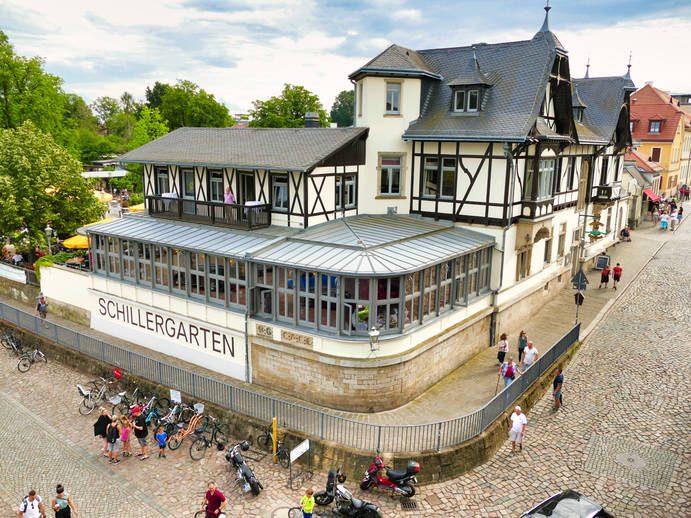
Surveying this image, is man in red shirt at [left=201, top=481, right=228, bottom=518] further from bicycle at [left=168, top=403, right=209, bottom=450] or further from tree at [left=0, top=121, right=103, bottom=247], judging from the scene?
tree at [left=0, top=121, right=103, bottom=247]

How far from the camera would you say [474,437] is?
13695 millimetres

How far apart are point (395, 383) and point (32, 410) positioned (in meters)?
12.0

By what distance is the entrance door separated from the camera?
20078 millimetres

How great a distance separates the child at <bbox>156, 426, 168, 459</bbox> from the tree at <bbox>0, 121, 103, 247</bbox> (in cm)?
1755

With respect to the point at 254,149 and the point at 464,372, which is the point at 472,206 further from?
the point at 254,149

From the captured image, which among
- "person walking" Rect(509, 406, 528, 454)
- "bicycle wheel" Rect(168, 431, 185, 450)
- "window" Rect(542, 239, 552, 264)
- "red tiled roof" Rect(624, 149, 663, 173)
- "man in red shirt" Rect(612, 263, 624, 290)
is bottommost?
"bicycle wheel" Rect(168, 431, 185, 450)

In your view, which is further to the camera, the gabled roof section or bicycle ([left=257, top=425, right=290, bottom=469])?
the gabled roof section

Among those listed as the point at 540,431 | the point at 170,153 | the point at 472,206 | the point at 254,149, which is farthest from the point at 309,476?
the point at 170,153

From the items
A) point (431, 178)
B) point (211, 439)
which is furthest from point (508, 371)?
point (211, 439)

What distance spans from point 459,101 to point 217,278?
11577 mm

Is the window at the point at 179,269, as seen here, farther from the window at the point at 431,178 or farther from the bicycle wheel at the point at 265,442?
the window at the point at 431,178

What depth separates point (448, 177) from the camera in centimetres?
2033

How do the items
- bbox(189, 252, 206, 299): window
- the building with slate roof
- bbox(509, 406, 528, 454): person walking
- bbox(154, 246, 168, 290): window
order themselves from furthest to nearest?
bbox(154, 246, 168, 290): window < bbox(189, 252, 206, 299): window < the building with slate roof < bbox(509, 406, 528, 454): person walking

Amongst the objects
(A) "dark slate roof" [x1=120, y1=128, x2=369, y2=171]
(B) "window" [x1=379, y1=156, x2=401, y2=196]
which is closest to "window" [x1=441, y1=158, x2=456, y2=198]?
(B) "window" [x1=379, y1=156, x2=401, y2=196]
